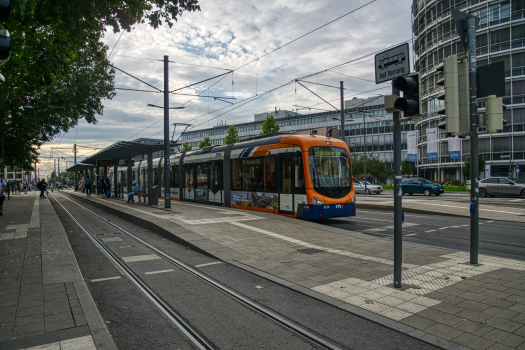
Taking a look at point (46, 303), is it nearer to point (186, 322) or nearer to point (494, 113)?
point (186, 322)

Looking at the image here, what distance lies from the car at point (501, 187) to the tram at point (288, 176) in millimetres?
18271

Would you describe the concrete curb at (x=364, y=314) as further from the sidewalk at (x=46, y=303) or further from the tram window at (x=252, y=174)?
the tram window at (x=252, y=174)

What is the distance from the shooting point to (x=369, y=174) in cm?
5500

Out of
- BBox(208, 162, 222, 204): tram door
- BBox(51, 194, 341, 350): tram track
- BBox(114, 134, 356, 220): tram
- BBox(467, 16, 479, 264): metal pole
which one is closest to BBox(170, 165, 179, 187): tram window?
BBox(208, 162, 222, 204): tram door

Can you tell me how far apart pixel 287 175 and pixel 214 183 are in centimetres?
595

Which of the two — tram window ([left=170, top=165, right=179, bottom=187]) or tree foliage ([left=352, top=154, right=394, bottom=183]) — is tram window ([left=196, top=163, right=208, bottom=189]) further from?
tree foliage ([left=352, top=154, right=394, bottom=183])

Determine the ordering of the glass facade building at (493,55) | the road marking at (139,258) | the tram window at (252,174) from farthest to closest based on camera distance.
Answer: the glass facade building at (493,55) < the tram window at (252,174) < the road marking at (139,258)

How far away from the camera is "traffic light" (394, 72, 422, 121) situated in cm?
490

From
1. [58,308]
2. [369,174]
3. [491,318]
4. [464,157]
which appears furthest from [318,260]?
[369,174]

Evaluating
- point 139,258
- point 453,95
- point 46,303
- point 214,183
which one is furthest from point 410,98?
point 214,183

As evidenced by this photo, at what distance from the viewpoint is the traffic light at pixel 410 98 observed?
4.90m

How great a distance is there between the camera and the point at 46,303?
4.47 meters

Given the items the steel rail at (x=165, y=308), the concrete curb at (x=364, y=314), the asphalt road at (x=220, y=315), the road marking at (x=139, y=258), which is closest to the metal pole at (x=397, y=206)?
the concrete curb at (x=364, y=314)

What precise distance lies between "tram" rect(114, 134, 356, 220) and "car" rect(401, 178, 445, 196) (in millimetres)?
18398
